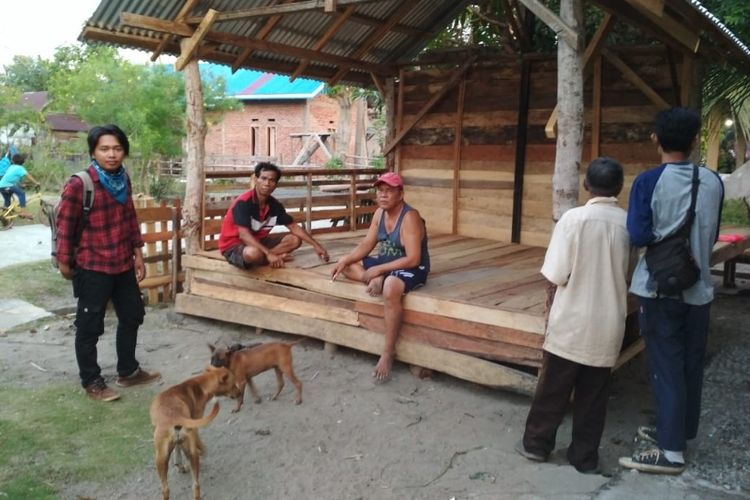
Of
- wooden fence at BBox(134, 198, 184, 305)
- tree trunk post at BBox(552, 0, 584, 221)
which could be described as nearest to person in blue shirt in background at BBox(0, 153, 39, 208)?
wooden fence at BBox(134, 198, 184, 305)

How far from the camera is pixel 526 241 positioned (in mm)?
8391

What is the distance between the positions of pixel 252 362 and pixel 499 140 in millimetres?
5244

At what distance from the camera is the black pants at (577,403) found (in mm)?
3660

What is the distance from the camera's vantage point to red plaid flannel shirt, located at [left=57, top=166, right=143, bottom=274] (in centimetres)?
450

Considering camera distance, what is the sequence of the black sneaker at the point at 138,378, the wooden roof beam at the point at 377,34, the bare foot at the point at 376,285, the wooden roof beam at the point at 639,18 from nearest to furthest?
the wooden roof beam at the point at 639,18 < the black sneaker at the point at 138,378 < the bare foot at the point at 376,285 < the wooden roof beam at the point at 377,34

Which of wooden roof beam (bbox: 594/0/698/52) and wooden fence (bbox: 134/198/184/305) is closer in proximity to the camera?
wooden roof beam (bbox: 594/0/698/52)

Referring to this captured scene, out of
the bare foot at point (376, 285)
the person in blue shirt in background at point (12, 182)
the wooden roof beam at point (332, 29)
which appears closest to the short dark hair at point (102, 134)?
the bare foot at point (376, 285)

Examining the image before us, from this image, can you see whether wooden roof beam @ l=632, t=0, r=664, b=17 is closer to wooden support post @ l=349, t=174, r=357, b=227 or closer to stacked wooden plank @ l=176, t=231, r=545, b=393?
stacked wooden plank @ l=176, t=231, r=545, b=393

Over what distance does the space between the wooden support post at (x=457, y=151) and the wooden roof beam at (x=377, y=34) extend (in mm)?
1226

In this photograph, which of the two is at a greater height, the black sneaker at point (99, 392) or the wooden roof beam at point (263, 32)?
the wooden roof beam at point (263, 32)

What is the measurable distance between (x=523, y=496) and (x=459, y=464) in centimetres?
52

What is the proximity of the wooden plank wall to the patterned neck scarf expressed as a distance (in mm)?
5157

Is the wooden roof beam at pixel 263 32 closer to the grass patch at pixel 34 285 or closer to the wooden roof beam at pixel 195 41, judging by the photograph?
the wooden roof beam at pixel 195 41

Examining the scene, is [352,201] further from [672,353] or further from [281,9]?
[672,353]
